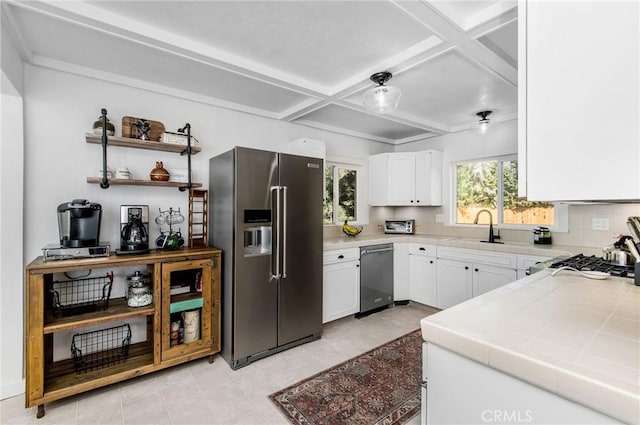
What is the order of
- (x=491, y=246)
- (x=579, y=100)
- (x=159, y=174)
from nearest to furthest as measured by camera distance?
(x=579, y=100) < (x=159, y=174) < (x=491, y=246)

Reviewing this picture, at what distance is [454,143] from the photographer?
169 inches

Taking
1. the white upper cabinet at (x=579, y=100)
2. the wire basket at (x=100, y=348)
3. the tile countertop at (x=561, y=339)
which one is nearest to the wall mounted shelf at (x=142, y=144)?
the wire basket at (x=100, y=348)

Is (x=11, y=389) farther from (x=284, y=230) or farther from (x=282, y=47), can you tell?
(x=282, y=47)

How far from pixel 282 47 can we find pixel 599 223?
11.3 feet

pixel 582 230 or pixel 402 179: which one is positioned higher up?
pixel 402 179

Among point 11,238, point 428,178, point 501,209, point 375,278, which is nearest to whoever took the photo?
point 11,238

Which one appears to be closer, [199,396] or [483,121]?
[199,396]

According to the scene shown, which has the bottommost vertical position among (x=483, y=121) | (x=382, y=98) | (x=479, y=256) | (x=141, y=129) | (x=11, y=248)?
(x=479, y=256)

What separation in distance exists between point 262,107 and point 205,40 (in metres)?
1.26

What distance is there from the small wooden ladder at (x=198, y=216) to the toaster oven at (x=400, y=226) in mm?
2683

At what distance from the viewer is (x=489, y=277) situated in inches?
132

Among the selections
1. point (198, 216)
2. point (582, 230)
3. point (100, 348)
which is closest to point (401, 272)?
point (582, 230)

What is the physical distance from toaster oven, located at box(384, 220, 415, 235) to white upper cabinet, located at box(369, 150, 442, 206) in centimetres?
29

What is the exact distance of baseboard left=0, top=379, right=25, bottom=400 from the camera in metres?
2.13
